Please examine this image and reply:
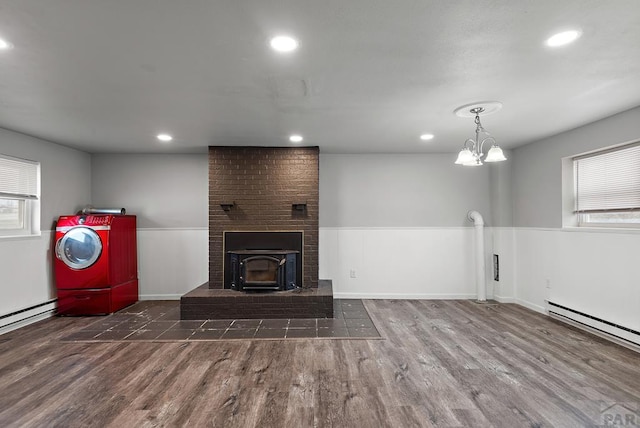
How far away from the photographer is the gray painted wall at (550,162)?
3.28 meters

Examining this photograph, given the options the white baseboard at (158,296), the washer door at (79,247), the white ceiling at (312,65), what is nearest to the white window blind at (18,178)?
the white ceiling at (312,65)

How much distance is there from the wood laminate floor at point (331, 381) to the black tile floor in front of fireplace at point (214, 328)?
0.17 metres

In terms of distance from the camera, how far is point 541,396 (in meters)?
2.30

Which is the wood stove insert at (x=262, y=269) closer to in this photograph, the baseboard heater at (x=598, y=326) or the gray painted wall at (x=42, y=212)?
the gray painted wall at (x=42, y=212)

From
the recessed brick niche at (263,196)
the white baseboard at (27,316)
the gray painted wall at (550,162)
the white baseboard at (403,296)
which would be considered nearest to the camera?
the gray painted wall at (550,162)

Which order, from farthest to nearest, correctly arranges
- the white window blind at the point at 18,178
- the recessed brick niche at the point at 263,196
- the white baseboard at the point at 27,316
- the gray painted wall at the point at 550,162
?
the recessed brick niche at the point at 263,196
the white window blind at the point at 18,178
the white baseboard at the point at 27,316
the gray painted wall at the point at 550,162

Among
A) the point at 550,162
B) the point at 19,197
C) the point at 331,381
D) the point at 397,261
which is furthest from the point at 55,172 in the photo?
the point at 550,162

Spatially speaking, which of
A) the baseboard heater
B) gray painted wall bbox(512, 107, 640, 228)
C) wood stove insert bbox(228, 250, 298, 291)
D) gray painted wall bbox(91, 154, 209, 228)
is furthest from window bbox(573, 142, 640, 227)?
gray painted wall bbox(91, 154, 209, 228)

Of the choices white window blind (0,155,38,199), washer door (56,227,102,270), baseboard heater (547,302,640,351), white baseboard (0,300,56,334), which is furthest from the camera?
washer door (56,227,102,270)

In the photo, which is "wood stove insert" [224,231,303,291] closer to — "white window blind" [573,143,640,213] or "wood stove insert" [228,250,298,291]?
"wood stove insert" [228,250,298,291]

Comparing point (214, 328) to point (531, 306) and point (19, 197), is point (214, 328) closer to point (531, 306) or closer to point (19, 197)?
point (19, 197)

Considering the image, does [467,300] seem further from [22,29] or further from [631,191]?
[22,29]

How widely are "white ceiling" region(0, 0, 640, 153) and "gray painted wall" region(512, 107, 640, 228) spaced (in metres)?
0.17

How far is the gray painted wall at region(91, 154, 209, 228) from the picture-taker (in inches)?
204
